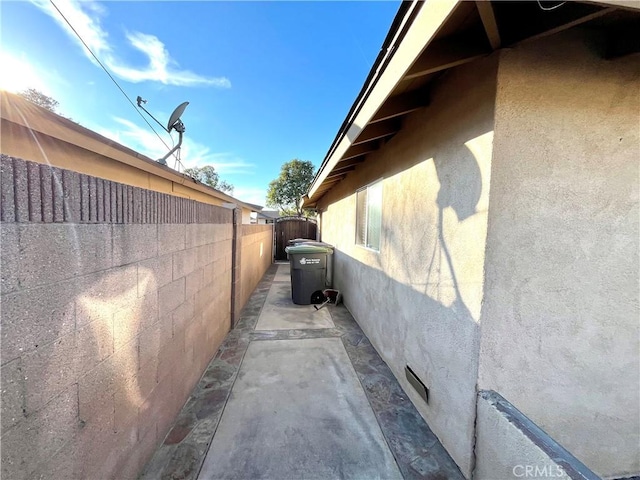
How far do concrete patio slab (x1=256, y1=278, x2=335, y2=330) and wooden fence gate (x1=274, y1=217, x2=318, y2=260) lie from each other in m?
7.77

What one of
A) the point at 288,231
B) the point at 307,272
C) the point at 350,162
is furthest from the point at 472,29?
the point at 288,231

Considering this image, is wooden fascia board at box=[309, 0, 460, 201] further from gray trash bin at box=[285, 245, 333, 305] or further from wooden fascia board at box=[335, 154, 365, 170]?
gray trash bin at box=[285, 245, 333, 305]

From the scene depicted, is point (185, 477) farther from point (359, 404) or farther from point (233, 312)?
point (233, 312)

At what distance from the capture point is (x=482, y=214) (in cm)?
188

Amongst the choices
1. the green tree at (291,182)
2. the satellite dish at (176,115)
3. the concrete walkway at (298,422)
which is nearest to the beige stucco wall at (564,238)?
the concrete walkway at (298,422)

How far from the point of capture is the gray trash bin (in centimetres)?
655

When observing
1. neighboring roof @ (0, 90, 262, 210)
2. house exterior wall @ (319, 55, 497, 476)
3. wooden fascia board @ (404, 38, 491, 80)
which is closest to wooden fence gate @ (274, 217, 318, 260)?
neighboring roof @ (0, 90, 262, 210)

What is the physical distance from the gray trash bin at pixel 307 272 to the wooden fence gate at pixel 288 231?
327 inches

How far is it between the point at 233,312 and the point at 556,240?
15.7 feet

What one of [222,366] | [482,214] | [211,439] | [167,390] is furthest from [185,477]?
[482,214]

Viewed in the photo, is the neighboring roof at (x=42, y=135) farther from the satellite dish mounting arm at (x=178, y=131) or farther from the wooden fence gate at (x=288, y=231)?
the wooden fence gate at (x=288, y=231)

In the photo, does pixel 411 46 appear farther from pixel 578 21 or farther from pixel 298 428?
pixel 298 428

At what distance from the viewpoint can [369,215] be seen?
16.0 feet

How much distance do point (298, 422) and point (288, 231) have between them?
12.6 meters
